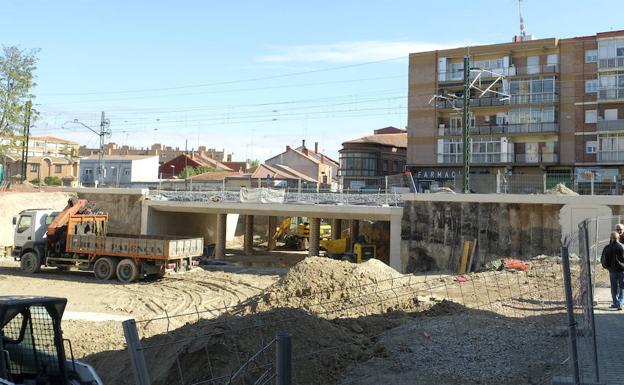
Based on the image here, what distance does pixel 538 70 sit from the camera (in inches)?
2090

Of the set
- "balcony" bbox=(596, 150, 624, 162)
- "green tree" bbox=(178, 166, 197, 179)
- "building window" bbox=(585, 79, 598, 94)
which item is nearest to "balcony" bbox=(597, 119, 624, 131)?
"balcony" bbox=(596, 150, 624, 162)

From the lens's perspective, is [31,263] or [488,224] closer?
[488,224]

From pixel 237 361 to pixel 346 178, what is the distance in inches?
2329

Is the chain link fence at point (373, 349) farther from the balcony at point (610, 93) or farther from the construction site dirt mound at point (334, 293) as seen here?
the balcony at point (610, 93)

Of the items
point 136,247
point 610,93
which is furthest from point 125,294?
point 610,93

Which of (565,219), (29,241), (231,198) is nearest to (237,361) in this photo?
(565,219)

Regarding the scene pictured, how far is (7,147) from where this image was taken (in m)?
52.8

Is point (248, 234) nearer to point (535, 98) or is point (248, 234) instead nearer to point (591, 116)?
point (535, 98)

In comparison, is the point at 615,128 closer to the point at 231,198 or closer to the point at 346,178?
the point at 346,178

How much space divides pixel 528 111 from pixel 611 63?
25.2 feet

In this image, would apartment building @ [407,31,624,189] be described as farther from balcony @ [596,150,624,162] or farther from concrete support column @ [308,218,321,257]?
concrete support column @ [308,218,321,257]

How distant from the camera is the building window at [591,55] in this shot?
51.0 meters

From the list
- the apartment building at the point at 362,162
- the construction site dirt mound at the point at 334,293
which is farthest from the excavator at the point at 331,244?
the apartment building at the point at 362,162

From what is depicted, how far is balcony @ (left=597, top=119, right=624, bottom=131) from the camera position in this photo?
161 ft
